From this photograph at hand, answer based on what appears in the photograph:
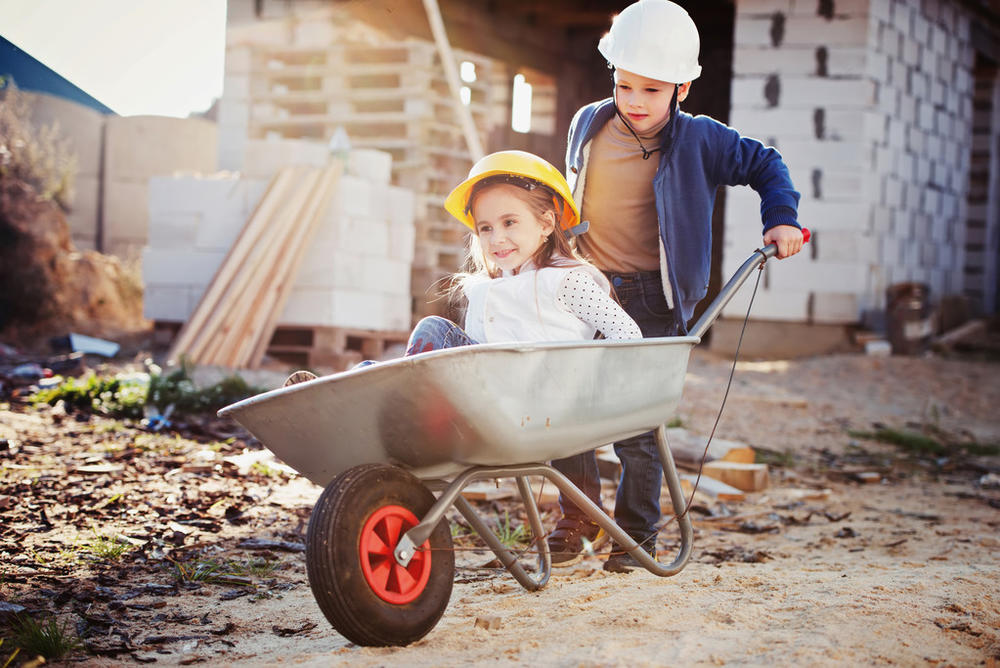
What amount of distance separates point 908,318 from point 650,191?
6556 mm

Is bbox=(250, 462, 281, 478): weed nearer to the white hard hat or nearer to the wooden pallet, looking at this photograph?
the white hard hat

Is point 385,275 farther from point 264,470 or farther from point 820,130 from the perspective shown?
point 820,130

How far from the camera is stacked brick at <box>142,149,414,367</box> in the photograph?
22.4 feet

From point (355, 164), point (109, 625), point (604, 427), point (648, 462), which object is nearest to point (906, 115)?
point (355, 164)

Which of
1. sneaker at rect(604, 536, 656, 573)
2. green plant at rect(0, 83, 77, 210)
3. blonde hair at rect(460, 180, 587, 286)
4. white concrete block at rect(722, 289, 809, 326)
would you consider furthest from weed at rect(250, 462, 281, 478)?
green plant at rect(0, 83, 77, 210)

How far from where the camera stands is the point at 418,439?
1.97 meters

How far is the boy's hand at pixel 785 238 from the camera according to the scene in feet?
8.15

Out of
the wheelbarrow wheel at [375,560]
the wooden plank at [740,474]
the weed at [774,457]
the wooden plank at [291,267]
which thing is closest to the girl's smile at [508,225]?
the wheelbarrow wheel at [375,560]

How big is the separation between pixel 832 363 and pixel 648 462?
547 cm

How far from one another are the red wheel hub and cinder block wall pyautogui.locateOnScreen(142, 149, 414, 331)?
16.3 ft

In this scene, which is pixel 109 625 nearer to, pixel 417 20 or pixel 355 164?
pixel 355 164

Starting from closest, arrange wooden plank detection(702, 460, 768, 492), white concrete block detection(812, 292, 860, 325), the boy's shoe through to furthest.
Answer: the boy's shoe
wooden plank detection(702, 460, 768, 492)
white concrete block detection(812, 292, 860, 325)

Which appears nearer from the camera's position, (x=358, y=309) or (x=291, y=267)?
(x=291, y=267)

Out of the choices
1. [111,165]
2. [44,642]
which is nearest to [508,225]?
[44,642]
